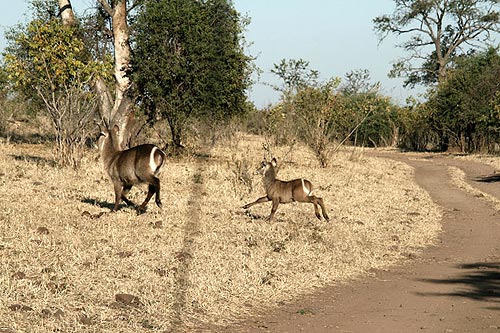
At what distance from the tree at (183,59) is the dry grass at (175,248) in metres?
4.28

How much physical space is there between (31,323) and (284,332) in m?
1.94

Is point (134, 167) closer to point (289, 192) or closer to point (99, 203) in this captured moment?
point (99, 203)

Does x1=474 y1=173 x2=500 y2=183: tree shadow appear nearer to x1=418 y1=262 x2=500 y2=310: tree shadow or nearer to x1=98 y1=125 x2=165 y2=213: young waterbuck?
x1=418 y1=262 x2=500 y2=310: tree shadow

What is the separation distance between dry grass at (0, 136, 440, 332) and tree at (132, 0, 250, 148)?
14.1ft

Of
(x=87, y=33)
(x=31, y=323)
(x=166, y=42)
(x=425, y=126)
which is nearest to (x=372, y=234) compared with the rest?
(x=31, y=323)

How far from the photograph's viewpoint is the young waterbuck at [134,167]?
9172mm

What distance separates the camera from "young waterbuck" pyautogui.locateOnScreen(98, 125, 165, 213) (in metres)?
9.17

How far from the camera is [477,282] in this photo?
720cm

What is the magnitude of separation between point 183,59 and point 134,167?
8.70 meters

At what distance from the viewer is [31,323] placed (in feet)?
16.0

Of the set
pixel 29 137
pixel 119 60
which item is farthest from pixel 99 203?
pixel 29 137

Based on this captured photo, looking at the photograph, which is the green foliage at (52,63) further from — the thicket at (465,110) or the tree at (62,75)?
the thicket at (465,110)

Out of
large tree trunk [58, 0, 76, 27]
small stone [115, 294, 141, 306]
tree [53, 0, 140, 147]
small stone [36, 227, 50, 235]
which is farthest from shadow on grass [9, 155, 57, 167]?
small stone [115, 294, 141, 306]

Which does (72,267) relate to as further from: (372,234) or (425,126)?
(425,126)
